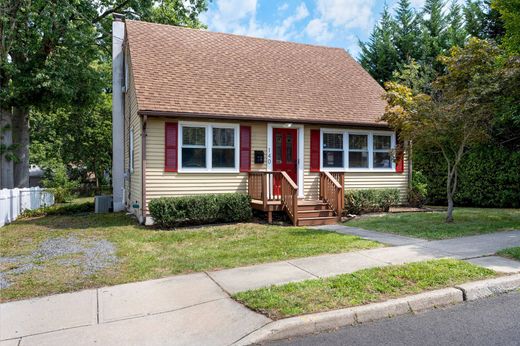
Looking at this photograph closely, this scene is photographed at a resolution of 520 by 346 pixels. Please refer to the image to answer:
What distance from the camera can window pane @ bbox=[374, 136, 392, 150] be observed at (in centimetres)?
1321

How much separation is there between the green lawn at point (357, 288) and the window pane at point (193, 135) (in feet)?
22.5

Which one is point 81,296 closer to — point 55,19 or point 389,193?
point 389,193

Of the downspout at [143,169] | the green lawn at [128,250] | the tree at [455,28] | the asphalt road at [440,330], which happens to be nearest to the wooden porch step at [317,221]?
the green lawn at [128,250]

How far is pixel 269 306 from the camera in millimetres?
4223

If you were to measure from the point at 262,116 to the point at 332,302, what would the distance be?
779cm

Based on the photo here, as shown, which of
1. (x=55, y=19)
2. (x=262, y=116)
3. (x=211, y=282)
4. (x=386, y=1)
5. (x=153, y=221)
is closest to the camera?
(x=211, y=282)

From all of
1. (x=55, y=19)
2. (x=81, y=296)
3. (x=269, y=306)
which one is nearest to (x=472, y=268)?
(x=269, y=306)

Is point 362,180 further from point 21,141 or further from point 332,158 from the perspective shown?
point 21,141

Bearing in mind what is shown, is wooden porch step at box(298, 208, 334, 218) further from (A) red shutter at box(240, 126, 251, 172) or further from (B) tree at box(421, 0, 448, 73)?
(B) tree at box(421, 0, 448, 73)

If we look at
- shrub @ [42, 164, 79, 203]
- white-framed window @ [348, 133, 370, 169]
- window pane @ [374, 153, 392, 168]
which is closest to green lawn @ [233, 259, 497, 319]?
white-framed window @ [348, 133, 370, 169]

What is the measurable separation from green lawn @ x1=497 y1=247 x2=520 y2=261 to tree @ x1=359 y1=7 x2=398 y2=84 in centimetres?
1977

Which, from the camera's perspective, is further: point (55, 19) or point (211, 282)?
point (55, 19)

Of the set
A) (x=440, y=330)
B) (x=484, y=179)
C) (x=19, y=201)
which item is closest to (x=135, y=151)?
(x=19, y=201)

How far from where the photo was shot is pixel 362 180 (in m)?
12.9
